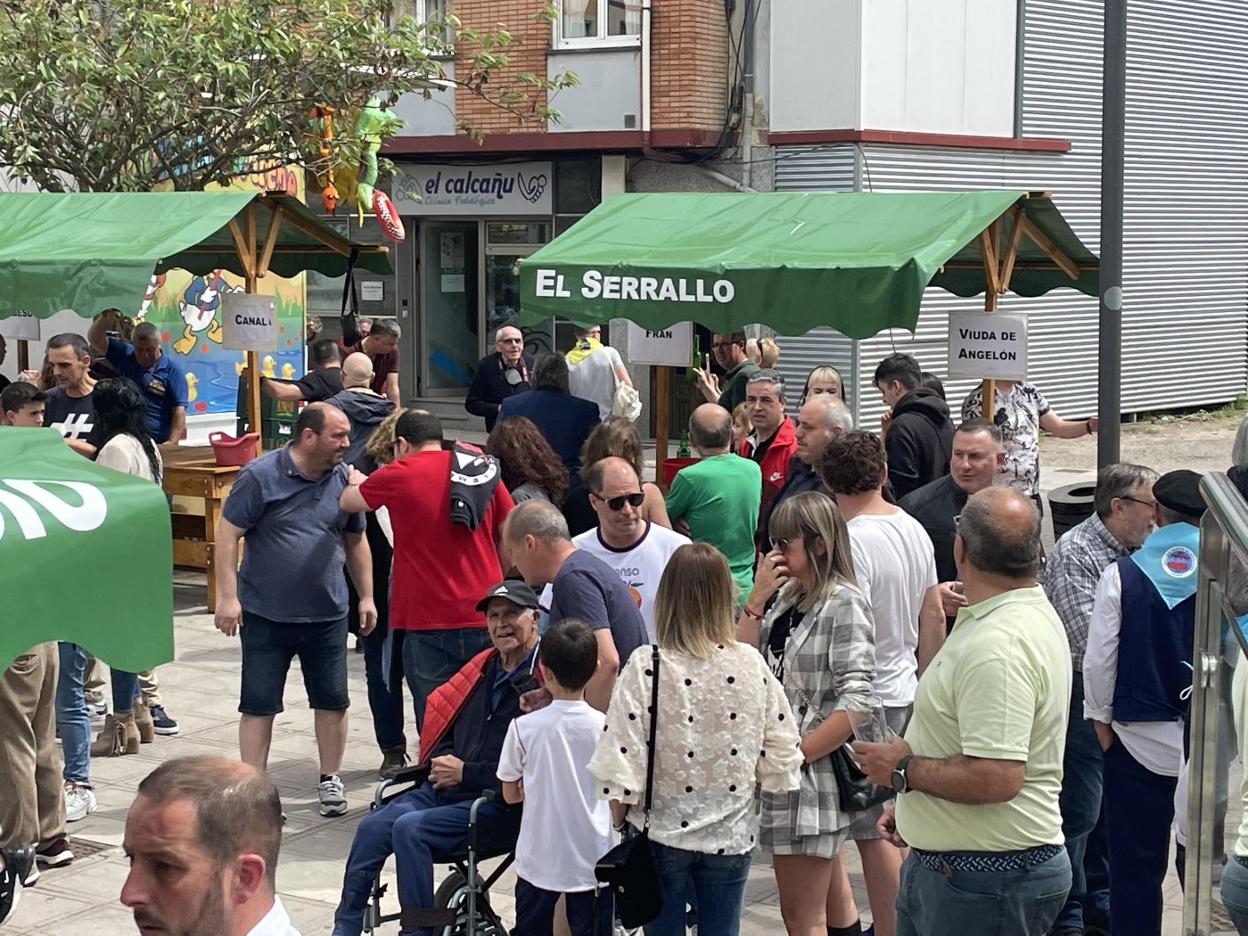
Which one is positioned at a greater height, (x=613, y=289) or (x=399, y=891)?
(x=613, y=289)

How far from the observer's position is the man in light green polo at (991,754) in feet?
14.7

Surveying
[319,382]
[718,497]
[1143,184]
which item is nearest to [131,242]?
[319,382]

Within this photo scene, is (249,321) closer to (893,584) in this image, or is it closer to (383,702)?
(383,702)

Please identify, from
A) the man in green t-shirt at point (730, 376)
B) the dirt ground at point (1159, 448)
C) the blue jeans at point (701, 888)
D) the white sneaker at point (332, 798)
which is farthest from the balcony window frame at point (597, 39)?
the blue jeans at point (701, 888)

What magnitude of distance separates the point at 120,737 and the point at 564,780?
427 centimetres

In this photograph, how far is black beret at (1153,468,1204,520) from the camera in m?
5.62

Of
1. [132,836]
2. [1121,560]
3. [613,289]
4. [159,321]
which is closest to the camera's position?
[132,836]

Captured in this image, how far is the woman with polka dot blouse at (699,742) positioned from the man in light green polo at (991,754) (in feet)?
1.91

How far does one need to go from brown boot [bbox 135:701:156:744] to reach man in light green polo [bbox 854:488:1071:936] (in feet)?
18.1

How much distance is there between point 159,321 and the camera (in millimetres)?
19297

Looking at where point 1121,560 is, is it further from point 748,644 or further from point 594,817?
point 594,817

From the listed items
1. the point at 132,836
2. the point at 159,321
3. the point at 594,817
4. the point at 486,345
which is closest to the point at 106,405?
the point at 594,817

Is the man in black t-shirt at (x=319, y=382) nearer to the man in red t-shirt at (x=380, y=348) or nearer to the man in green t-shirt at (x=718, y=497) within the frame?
the man in red t-shirt at (x=380, y=348)

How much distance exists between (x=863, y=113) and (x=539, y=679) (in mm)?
15405
